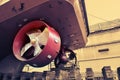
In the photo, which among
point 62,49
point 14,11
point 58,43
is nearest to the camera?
point 14,11

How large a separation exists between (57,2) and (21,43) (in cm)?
326

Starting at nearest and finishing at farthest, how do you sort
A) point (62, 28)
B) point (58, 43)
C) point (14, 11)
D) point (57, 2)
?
point (57, 2), point (14, 11), point (58, 43), point (62, 28)

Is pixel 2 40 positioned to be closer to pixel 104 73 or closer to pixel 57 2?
pixel 57 2

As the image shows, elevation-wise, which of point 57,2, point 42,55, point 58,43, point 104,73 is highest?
point 57,2

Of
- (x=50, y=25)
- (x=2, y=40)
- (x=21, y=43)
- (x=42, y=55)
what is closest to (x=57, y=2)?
(x=50, y=25)

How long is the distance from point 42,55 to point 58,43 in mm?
1185

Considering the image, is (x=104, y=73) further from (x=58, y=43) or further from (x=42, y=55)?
(x=42, y=55)

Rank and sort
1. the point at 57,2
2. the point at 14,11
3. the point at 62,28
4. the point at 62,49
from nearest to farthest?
the point at 57,2 → the point at 14,11 → the point at 62,28 → the point at 62,49

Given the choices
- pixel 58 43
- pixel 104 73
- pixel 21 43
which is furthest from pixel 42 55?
pixel 104 73

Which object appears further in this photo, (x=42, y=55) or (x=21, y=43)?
(x=21, y=43)

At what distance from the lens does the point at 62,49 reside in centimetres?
1153

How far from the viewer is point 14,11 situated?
846 cm

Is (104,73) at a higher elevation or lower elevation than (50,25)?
lower

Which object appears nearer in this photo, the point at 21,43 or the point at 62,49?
the point at 21,43
